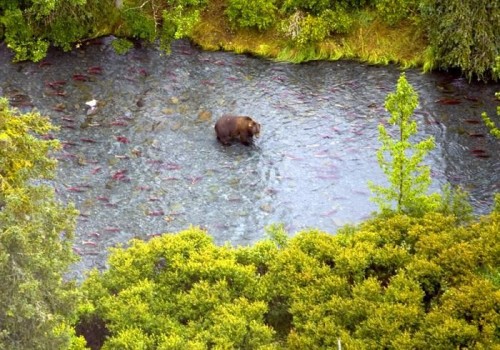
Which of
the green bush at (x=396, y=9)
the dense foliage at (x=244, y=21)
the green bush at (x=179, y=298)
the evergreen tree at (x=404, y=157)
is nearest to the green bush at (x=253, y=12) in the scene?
the dense foliage at (x=244, y=21)

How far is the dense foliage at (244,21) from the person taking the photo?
1998cm

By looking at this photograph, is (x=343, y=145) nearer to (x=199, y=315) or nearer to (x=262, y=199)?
(x=262, y=199)

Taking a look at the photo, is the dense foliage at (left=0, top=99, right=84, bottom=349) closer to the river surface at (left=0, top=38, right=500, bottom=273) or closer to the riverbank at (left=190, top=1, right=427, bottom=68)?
the river surface at (left=0, top=38, right=500, bottom=273)

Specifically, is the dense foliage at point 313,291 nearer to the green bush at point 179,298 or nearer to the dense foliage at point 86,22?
the green bush at point 179,298

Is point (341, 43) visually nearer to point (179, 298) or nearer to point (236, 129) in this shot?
point (236, 129)

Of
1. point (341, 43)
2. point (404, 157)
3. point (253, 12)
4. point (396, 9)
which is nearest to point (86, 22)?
point (253, 12)

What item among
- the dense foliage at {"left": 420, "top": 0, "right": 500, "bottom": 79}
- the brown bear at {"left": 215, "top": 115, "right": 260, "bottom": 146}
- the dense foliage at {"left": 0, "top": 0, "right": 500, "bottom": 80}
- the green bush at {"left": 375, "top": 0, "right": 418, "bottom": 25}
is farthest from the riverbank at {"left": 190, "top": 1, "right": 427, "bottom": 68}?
the brown bear at {"left": 215, "top": 115, "right": 260, "bottom": 146}

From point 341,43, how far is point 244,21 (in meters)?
3.29

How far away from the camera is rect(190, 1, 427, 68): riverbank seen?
21.4 metres

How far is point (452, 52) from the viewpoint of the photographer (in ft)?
64.9

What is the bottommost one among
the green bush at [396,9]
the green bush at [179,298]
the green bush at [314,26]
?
the green bush at [179,298]

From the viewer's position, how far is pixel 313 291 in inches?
432

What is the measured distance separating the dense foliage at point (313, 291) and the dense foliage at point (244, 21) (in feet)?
30.5

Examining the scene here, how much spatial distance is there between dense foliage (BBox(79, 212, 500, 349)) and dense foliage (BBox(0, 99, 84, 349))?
153 cm
